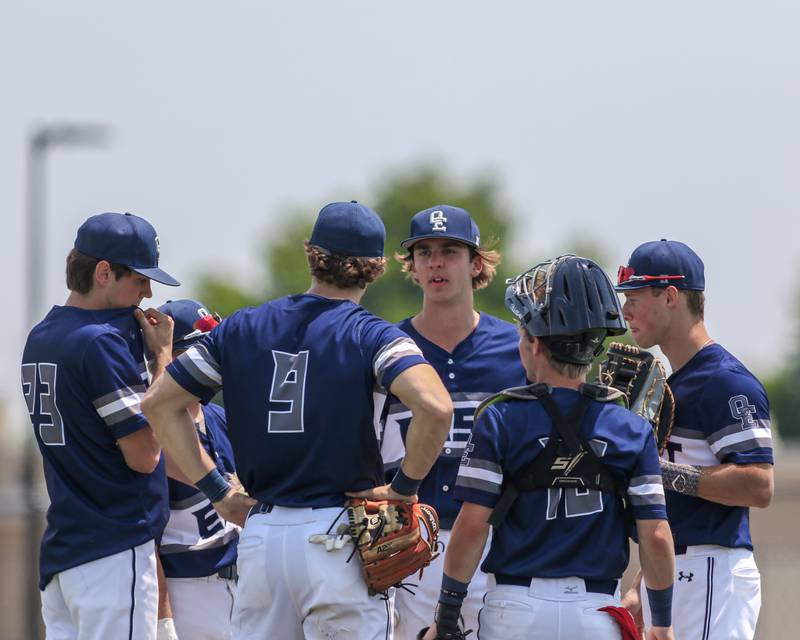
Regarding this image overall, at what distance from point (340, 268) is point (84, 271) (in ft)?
4.52

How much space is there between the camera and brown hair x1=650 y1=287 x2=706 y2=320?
6.13 m

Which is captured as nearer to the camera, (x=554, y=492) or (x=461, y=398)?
(x=554, y=492)

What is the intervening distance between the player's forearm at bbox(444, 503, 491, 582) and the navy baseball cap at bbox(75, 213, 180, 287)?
6.82 feet

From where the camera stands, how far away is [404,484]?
5.11m

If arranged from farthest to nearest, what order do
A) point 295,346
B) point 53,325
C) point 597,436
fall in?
point 53,325 < point 295,346 < point 597,436

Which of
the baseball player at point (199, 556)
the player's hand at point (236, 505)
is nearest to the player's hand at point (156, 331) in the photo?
the baseball player at point (199, 556)

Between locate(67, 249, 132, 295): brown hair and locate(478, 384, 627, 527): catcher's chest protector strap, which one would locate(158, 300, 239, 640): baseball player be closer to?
locate(67, 249, 132, 295): brown hair

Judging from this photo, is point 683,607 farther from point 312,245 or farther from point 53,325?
point 53,325

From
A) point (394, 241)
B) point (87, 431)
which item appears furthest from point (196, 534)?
point (394, 241)

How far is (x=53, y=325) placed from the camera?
5793 mm

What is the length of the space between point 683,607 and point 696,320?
1406 millimetres

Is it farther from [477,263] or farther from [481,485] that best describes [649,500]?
[477,263]

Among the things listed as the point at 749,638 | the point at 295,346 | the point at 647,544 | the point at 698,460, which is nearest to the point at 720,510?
the point at 698,460

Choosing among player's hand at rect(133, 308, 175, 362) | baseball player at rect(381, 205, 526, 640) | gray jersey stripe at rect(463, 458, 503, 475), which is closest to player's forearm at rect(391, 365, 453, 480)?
gray jersey stripe at rect(463, 458, 503, 475)
